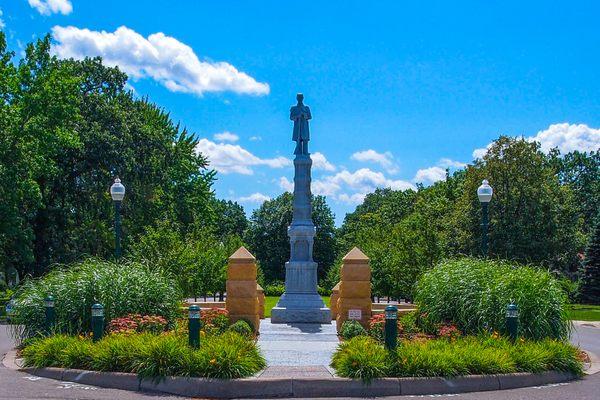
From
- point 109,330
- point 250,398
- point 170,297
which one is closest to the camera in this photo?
point 250,398

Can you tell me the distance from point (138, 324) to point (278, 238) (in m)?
53.6

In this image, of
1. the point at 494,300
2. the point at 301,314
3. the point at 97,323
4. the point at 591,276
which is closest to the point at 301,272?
the point at 301,314

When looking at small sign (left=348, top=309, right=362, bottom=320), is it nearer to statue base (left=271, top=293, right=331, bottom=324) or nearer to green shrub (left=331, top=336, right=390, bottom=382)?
statue base (left=271, top=293, right=331, bottom=324)

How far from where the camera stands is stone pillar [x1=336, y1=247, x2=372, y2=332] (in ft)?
56.2

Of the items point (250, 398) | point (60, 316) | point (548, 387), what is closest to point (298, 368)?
point (250, 398)

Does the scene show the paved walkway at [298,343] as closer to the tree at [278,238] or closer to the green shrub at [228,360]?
the green shrub at [228,360]

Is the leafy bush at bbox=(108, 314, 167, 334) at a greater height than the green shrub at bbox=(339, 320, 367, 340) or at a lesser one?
greater

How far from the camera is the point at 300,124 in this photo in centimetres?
2341

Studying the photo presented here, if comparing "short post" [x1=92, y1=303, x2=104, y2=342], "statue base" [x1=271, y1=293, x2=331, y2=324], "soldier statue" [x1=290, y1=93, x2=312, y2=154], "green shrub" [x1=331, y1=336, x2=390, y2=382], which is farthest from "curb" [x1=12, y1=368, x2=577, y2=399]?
"soldier statue" [x1=290, y1=93, x2=312, y2=154]

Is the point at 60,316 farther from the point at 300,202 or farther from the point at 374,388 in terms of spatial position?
the point at 300,202

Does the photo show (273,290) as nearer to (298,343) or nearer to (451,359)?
(298,343)

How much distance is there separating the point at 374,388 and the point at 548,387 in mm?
2790

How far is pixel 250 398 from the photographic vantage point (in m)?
9.68

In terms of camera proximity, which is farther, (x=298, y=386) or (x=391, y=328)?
(x=391, y=328)
